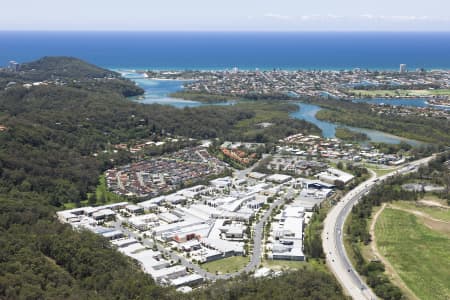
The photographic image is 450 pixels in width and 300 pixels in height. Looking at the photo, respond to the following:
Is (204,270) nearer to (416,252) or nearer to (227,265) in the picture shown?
(227,265)

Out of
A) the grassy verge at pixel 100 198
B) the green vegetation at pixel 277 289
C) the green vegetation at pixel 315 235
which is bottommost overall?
the grassy verge at pixel 100 198

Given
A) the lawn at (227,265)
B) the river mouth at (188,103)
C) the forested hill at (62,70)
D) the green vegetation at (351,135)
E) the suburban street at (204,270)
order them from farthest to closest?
the forested hill at (62,70), the river mouth at (188,103), the green vegetation at (351,135), the lawn at (227,265), the suburban street at (204,270)

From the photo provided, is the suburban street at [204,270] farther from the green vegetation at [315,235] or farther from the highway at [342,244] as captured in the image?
the highway at [342,244]

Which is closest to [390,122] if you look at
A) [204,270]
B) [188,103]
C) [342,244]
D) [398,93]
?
[398,93]

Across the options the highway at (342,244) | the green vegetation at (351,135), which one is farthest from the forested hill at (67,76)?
the highway at (342,244)

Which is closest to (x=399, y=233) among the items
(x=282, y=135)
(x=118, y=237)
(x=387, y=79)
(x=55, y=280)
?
(x=118, y=237)
